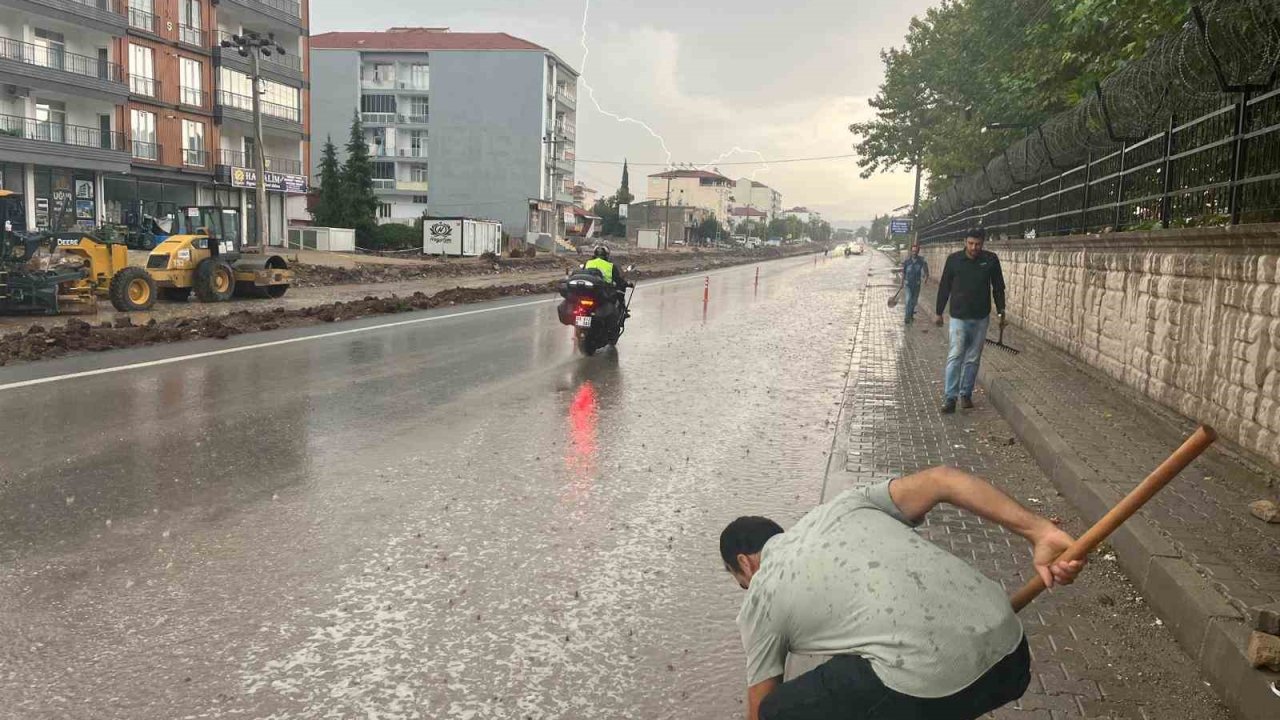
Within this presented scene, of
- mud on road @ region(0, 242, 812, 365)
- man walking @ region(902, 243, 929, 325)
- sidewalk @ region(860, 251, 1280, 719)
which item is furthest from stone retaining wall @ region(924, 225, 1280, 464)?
mud on road @ region(0, 242, 812, 365)

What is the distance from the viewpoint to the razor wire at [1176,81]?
7.72 metres

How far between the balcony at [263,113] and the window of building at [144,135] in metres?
4.38

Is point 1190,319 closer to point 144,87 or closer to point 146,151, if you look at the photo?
point 146,151

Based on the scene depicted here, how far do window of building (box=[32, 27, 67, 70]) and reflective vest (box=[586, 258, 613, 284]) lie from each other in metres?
35.2

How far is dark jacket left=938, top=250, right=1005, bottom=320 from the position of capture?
9.79 m

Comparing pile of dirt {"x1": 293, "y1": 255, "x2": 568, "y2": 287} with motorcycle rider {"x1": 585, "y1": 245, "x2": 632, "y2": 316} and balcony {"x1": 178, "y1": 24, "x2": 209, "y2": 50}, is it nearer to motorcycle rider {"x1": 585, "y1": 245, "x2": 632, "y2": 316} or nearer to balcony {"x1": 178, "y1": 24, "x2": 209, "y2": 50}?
balcony {"x1": 178, "y1": 24, "x2": 209, "y2": 50}

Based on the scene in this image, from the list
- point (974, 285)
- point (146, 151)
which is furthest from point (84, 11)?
point (974, 285)

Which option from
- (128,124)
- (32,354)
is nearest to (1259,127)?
(32,354)

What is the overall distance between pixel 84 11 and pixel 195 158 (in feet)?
31.0

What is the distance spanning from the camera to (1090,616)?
4.54 metres

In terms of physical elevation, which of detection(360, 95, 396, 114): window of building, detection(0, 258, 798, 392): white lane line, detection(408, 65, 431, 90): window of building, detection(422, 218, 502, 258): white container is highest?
detection(408, 65, 431, 90): window of building

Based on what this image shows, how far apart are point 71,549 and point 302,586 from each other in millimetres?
1436

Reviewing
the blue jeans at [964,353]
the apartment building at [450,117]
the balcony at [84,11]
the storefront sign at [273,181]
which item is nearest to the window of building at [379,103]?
the apartment building at [450,117]

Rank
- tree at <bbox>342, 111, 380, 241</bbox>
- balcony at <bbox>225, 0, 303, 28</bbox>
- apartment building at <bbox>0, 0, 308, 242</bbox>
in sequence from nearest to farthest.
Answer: apartment building at <bbox>0, 0, 308, 242</bbox>
balcony at <bbox>225, 0, 303, 28</bbox>
tree at <bbox>342, 111, 380, 241</bbox>
